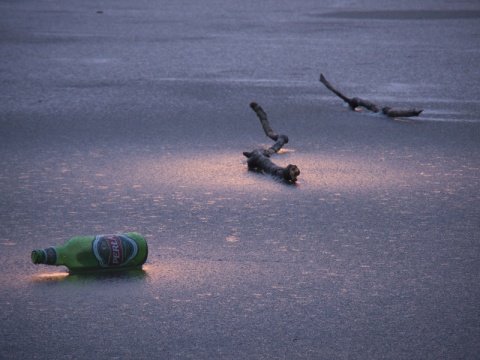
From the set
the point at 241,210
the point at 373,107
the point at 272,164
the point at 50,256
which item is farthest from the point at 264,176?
the point at 373,107

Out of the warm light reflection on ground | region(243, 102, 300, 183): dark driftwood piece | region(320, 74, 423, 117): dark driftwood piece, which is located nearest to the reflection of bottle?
the warm light reflection on ground

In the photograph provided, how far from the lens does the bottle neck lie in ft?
12.8

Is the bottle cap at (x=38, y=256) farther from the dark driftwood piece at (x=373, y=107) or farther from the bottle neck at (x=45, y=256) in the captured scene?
the dark driftwood piece at (x=373, y=107)

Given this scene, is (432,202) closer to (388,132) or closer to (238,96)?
(388,132)

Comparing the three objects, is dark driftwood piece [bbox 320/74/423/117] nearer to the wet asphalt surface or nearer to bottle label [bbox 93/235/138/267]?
the wet asphalt surface

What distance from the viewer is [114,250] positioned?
4.06m

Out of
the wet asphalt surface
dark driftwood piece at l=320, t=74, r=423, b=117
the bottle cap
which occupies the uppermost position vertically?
dark driftwood piece at l=320, t=74, r=423, b=117

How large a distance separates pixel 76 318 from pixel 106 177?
254cm

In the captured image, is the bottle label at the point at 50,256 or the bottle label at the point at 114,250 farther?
the bottle label at the point at 114,250

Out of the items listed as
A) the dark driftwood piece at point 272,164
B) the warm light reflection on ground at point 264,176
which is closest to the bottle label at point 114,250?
the warm light reflection on ground at point 264,176

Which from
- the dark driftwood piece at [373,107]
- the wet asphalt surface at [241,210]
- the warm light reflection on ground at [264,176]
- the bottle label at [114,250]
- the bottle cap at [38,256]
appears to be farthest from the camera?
the dark driftwood piece at [373,107]

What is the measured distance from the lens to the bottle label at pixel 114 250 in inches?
160

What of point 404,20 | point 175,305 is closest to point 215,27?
point 404,20

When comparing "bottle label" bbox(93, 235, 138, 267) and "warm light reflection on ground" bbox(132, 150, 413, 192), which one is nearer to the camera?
"bottle label" bbox(93, 235, 138, 267)
